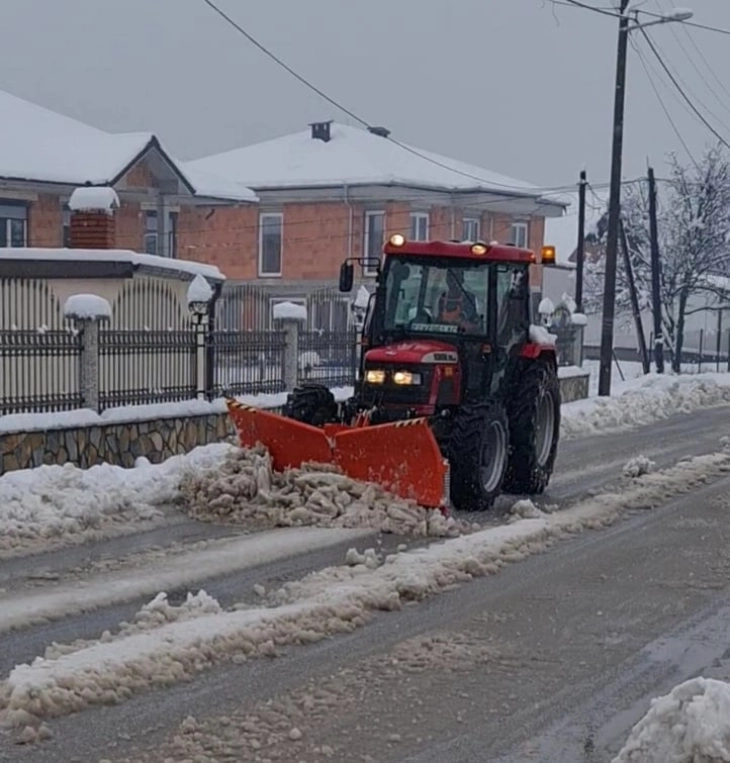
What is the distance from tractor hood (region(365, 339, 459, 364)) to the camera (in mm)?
11816

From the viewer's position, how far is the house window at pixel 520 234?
43.0 m

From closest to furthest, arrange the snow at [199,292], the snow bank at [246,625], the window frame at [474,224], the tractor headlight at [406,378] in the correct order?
1. the snow bank at [246,625]
2. the tractor headlight at [406,378]
3. the snow at [199,292]
4. the window frame at [474,224]

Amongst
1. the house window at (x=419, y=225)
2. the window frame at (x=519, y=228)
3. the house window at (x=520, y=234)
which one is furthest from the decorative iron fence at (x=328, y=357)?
the house window at (x=520, y=234)

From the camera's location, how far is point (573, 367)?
26.5 metres

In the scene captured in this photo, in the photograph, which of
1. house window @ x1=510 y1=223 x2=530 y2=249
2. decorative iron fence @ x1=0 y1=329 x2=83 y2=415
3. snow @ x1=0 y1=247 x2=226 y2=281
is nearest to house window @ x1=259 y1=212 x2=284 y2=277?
house window @ x1=510 y1=223 x2=530 y2=249

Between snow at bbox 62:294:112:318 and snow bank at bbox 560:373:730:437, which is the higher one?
snow at bbox 62:294:112:318

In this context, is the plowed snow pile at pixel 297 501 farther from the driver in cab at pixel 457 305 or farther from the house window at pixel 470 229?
the house window at pixel 470 229

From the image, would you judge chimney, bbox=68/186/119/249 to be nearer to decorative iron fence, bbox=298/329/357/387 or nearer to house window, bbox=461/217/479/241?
decorative iron fence, bbox=298/329/357/387

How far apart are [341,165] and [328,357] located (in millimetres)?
22514

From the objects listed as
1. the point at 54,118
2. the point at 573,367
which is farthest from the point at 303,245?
the point at 573,367

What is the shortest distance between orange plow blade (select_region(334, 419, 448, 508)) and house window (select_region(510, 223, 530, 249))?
32458mm

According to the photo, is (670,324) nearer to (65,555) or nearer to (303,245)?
(303,245)

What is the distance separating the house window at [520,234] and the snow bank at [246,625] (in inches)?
1293

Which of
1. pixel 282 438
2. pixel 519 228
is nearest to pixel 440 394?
pixel 282 438
